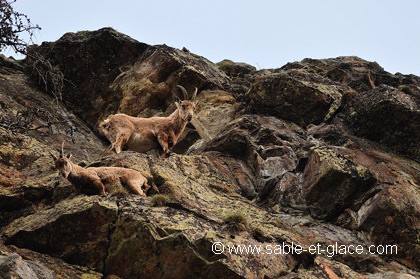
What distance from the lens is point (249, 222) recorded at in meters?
13.4

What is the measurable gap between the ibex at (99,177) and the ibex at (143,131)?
2.81m

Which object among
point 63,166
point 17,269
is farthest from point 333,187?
point 17,269

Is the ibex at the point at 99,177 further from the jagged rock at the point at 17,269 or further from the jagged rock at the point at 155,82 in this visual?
the jagged rock at the point at 155,82

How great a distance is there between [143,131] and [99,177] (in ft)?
12.9

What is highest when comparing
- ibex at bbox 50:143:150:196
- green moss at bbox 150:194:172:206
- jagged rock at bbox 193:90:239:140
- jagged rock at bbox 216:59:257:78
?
jagged rock at bbox 216:59:257:78

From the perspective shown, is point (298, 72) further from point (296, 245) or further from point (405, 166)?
point (296, 245)

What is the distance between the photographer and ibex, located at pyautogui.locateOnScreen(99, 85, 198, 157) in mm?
16031

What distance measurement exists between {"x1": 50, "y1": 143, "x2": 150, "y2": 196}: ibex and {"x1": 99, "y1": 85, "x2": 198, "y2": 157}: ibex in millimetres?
2812

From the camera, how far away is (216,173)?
16125 millimetres

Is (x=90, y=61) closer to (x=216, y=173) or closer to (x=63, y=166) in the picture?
(x=216, y=173)

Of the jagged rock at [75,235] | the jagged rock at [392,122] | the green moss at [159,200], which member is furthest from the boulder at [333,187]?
the jagged rock at [75,235]

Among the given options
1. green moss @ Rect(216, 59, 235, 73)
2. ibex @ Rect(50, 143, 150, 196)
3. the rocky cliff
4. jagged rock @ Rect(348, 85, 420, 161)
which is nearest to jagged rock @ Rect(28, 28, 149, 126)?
the rocky cliff

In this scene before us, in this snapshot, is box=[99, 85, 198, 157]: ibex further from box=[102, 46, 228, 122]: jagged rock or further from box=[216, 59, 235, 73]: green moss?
box=[216, 59, 235, 73]: green moss

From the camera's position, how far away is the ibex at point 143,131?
631 inches
